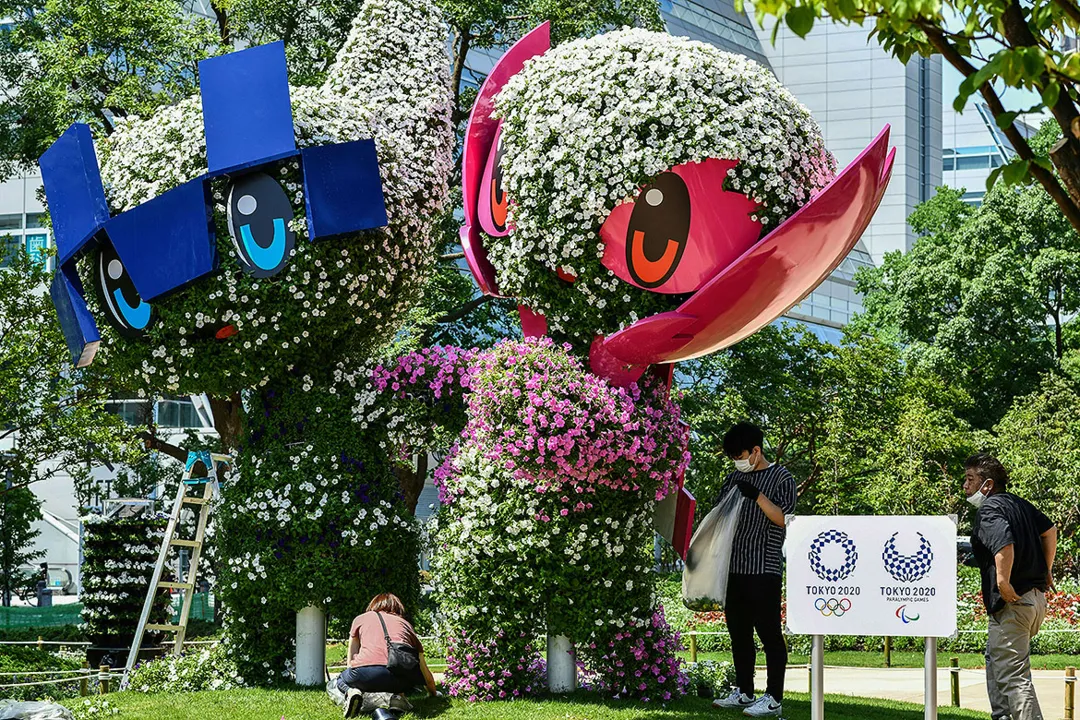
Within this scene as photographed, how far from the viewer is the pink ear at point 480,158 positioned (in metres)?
9.12

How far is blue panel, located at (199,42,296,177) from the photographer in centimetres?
861

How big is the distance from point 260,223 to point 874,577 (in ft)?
15.9

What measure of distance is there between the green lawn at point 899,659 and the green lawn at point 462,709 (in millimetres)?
5110

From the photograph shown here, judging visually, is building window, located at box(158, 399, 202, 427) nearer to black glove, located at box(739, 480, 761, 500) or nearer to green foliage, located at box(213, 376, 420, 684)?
green foliage, located at box(213, 376, 420, 684)

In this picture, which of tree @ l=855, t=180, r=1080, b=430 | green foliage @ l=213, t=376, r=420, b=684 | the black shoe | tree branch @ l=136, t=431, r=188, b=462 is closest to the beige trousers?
the black shoe

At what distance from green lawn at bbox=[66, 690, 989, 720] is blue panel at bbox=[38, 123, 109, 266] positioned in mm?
3234

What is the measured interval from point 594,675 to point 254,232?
3909mm

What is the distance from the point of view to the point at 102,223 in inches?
347

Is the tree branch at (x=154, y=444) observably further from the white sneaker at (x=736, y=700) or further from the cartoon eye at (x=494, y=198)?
the white sneaker at (x=736, y=700)

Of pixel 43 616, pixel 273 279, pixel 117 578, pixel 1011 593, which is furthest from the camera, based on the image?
pixel 43 616

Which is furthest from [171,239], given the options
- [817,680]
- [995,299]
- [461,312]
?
[995,299]

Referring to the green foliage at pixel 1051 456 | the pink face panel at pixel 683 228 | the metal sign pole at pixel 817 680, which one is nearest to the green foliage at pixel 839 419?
the green foliage at pixel 1051 456

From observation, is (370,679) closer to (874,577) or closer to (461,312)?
(874,577)

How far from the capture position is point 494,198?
8.77 metres
